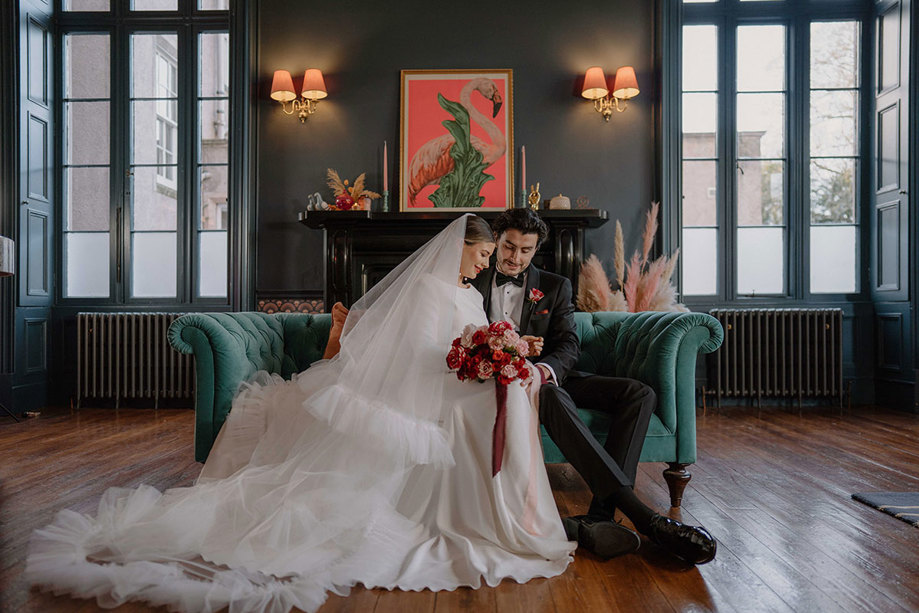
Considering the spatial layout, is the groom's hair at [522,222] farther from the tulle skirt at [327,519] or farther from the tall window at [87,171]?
the tall window at [87,171]

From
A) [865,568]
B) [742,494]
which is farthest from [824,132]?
[865,568]

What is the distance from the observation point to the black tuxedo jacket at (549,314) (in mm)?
2656

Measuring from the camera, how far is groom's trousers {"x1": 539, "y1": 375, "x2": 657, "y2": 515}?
209cm

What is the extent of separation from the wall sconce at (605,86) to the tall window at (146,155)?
3.12 meters

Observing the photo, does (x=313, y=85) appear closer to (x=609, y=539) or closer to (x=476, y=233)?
(x=476, y=233)

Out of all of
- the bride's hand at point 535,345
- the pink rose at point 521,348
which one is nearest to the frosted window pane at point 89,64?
the bride's hand at point 535,345

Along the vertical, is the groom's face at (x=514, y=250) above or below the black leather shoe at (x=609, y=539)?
above

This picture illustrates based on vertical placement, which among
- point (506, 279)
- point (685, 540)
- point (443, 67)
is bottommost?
point (685, 540)

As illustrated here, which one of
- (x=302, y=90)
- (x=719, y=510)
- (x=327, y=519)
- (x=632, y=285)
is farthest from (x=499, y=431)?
(x=302, y=90)

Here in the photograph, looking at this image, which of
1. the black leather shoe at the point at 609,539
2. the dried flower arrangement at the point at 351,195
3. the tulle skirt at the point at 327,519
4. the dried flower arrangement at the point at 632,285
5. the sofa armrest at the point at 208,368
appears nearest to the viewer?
the tulle skirt at the point at 327,519

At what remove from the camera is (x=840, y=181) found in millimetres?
5258

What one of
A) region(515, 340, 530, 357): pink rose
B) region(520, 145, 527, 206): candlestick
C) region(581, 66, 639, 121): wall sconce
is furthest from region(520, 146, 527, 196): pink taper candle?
region(515, 340, 530, 357): pink rose

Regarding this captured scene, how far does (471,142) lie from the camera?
16.6ft

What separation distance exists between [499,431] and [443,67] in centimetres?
392
